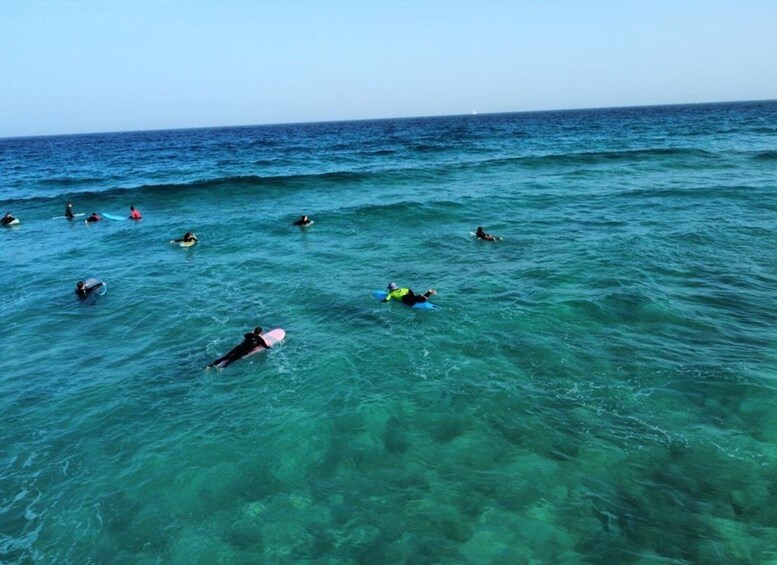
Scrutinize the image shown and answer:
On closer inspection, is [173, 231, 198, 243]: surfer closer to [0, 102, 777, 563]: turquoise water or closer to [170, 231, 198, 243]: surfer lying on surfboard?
[170, 231, 198, 243]: surfer lying on surfboard

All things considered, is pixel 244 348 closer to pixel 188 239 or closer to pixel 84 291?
pixel 84 291

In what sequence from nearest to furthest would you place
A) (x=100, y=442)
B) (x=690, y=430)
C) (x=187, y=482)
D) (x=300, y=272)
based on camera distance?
(x=187, y=482) < (x=690, y=430) < (x=100, y=442) < (x=300, y=272)

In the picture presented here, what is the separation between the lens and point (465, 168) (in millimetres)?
59750

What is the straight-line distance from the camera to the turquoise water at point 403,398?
10.2 meters

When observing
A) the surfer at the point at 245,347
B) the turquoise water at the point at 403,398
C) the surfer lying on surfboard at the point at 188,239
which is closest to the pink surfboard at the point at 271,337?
the surfer at the point at 245,347

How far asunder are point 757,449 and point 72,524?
16.1m

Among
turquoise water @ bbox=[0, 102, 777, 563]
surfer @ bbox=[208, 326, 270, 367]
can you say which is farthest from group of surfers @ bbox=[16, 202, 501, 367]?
turquoise water @ bbox=[0, 102, 777, 563]

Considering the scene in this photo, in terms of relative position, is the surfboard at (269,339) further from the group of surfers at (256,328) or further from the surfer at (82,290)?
the surfer at (82,290)

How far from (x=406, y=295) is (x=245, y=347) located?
Answer: 7193 millimetres

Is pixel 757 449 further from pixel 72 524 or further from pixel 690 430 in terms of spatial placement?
pixel 72 524

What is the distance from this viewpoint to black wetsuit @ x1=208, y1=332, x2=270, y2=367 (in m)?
17.1

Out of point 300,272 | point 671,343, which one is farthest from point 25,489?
point 671,343

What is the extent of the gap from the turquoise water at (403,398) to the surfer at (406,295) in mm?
539

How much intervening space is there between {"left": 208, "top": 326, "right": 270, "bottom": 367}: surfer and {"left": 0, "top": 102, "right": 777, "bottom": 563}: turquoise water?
0.52 meters
